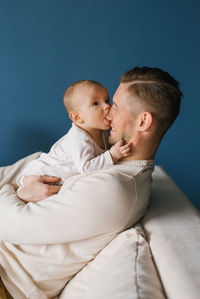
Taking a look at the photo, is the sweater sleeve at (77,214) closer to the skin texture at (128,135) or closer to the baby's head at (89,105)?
the skin texture at (128,135)

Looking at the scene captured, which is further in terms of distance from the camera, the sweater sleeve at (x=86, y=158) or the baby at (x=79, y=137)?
the baby at (x=79, y=137)

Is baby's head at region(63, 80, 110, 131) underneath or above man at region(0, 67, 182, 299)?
above

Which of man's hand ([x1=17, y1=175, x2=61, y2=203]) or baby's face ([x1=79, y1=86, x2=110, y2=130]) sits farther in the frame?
baby's face ([x1=79, y1=86, x2=110, y2=130])

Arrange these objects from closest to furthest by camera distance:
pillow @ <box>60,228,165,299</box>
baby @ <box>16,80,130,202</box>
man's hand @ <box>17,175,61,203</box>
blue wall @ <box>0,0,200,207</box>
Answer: pillow @ <box>60,228,165,299</box> → man's hand @ <box>17,175,61,203</box> → baby @ <box>16,80,130,202</box> → blue wall @ <box>0,0,200,207</box>

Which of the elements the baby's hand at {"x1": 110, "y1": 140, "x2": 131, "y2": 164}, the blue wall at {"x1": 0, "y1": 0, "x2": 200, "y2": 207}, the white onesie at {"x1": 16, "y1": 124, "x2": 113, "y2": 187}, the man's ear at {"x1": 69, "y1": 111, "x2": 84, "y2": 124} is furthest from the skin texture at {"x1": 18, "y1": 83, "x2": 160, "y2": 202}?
the blue wall at {"x1": 0, "y1": 0, "x2": 200, "y2": 207}

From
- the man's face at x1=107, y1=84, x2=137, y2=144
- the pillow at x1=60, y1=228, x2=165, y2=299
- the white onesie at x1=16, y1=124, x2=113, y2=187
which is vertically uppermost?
the man's face at x1=107, y1=84, x2=137, y2=144

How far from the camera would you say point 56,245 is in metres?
1.20

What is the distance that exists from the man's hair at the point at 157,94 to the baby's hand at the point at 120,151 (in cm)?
15

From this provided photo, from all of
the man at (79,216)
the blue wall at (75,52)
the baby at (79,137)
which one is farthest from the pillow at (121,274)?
the blue wall at (75,52)

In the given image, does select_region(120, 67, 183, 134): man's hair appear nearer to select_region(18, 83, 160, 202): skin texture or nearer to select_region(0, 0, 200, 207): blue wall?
Result: select_region(18, 83, 160, 202): skin texture

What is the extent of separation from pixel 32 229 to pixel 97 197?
0.25m

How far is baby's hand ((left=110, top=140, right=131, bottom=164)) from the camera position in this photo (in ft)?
4.48

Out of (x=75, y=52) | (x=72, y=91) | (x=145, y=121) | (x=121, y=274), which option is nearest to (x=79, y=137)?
(x=72, y=91)

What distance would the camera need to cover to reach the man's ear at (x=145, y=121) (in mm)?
1301
